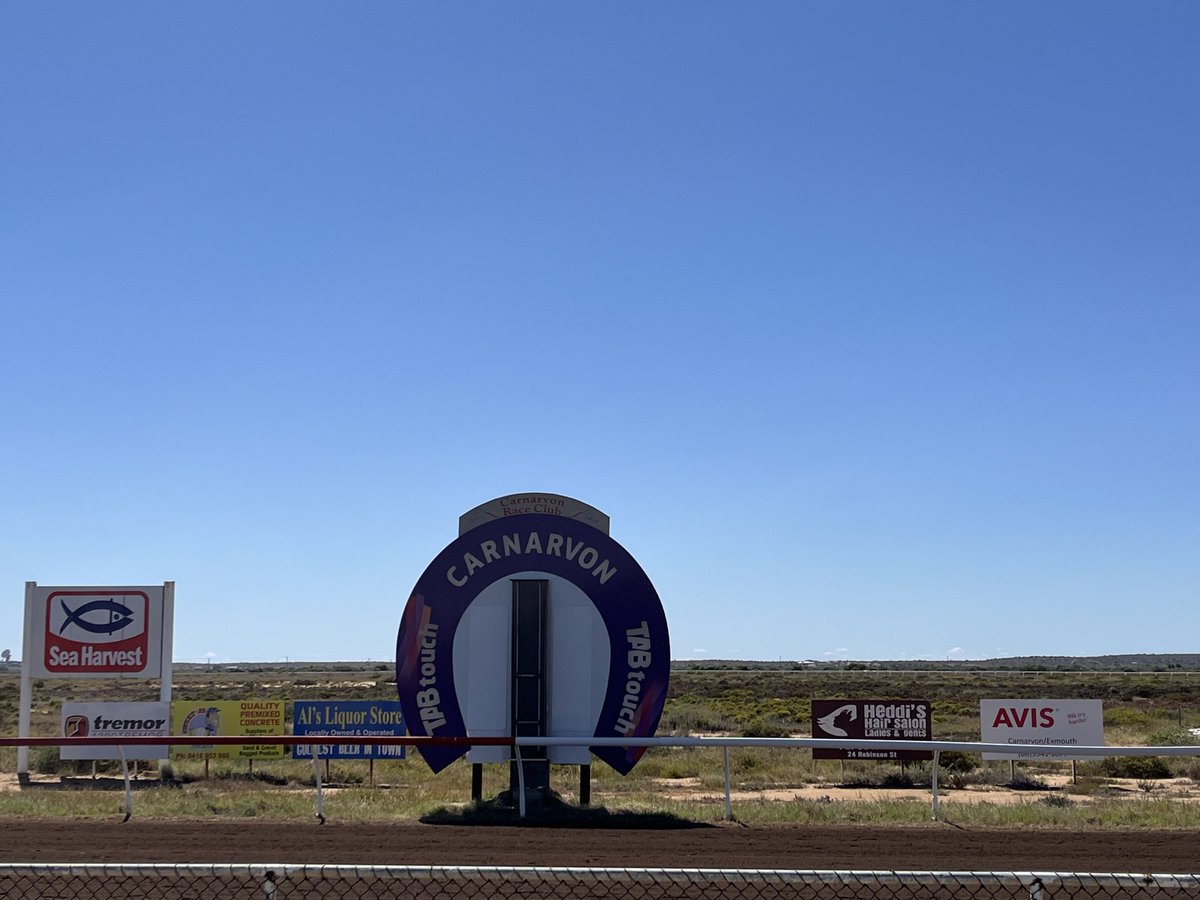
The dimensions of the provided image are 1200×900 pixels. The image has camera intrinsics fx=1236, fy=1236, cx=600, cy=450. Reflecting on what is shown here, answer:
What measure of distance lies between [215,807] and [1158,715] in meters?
37.9

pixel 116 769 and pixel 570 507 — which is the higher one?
pixel 570 507

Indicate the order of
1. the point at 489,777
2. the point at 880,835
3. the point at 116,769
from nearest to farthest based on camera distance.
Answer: the point at 880,835 < the point at 489,777 < the point at 116,769

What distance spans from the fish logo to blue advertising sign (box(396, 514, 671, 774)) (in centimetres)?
975

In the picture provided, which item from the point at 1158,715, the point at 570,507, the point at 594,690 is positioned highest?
the point at 570,507

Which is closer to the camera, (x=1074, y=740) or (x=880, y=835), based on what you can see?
(x=880, y=835)

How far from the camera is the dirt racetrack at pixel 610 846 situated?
10.1 m

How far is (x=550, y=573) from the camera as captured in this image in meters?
15.8

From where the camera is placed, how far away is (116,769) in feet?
87.2

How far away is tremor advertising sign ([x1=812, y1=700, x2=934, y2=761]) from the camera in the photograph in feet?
70.1

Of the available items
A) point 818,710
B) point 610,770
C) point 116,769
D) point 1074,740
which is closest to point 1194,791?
point 1074,740

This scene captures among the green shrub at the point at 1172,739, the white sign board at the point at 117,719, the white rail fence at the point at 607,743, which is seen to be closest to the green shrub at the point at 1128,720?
the green shrub at the point at 1172,739

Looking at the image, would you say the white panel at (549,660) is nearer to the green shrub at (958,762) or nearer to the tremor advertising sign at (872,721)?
the tremor advertising sign at (872,721)

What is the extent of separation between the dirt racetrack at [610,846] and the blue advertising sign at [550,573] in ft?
10.2

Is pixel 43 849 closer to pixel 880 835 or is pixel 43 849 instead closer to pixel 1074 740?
pixel 880 835
